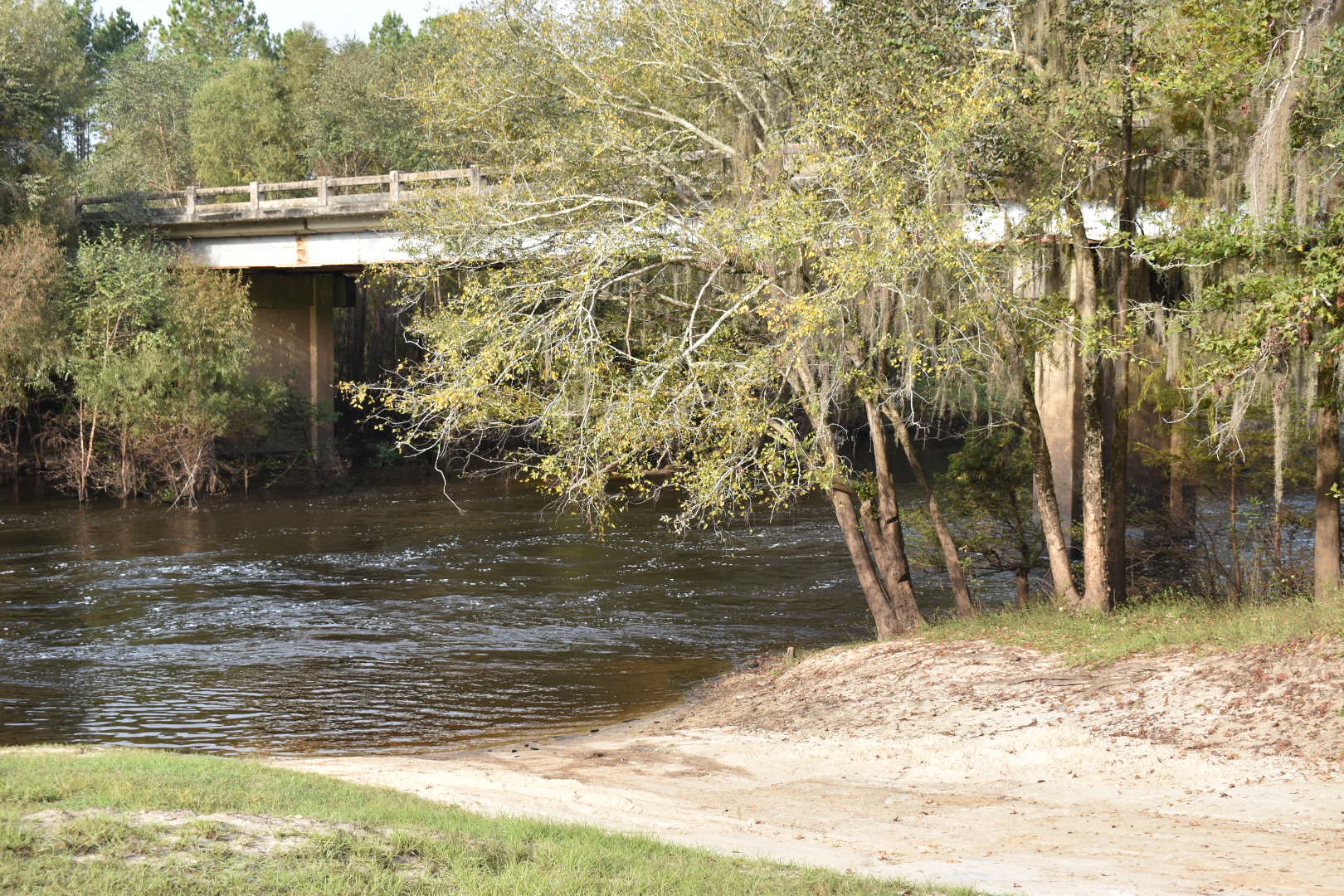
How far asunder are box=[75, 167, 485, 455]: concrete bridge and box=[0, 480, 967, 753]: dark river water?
7.10 m

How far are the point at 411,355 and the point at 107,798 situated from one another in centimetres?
4139

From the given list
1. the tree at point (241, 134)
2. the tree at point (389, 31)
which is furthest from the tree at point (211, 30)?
the tree at point (241, 134)

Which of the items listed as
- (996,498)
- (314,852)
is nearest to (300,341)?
(996,498)

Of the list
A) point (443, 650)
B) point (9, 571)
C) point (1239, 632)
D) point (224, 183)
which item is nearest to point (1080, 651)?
point (1239, 632)

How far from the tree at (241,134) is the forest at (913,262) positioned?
1352 inches

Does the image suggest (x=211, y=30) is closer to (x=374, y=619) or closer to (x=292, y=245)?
(x=292, y=245)

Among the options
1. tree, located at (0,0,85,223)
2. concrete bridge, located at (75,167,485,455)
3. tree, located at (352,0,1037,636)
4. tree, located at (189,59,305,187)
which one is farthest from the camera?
tree, located at (189,59,305,187)

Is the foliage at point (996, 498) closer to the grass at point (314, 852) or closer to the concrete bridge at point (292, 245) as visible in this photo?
the grass at point (314, 852)

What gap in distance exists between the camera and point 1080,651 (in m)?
12.8

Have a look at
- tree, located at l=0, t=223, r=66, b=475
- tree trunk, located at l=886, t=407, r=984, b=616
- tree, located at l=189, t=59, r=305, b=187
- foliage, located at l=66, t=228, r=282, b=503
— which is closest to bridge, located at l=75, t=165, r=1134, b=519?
foliage, located at l=66, t=228, r=282, b=503

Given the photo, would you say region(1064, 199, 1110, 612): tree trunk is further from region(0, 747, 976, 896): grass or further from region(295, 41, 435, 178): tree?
region(295, 41, 435, 178): tree

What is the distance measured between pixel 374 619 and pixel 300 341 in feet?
68.9

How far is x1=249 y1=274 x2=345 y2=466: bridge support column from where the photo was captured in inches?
1513

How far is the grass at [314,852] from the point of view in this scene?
591cm
